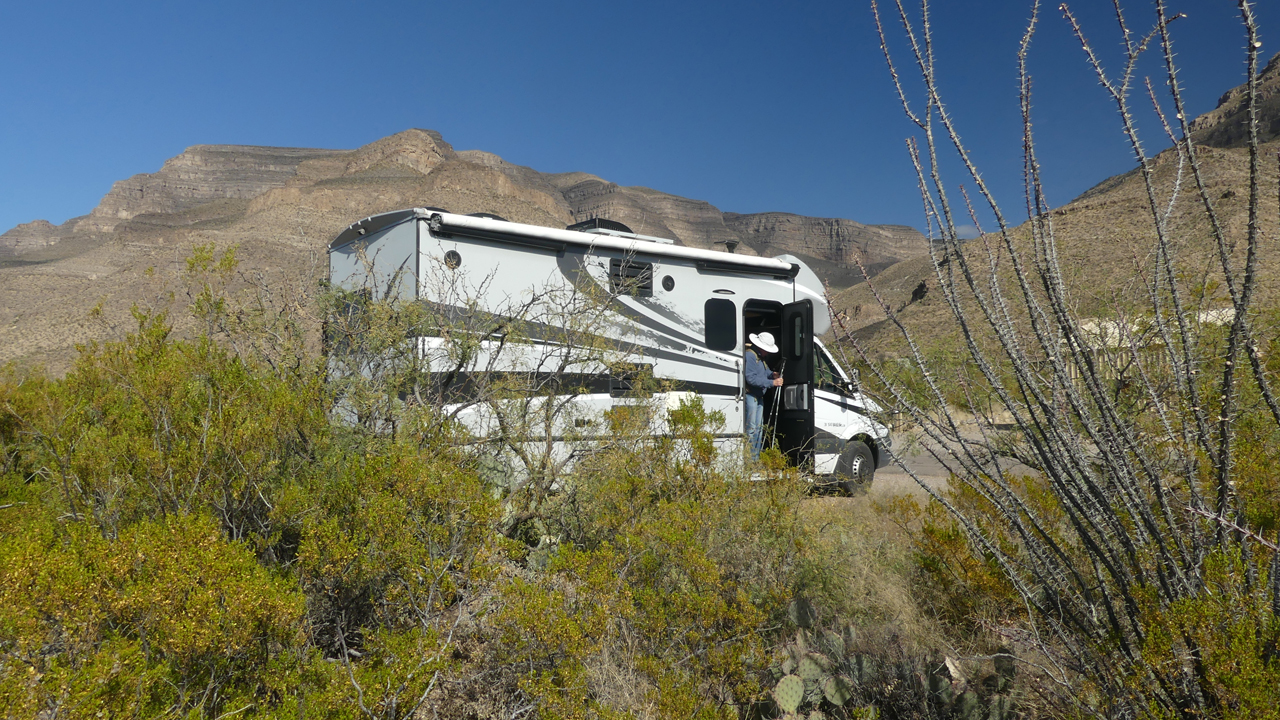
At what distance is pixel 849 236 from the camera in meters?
134

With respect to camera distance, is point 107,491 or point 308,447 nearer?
point 107,491

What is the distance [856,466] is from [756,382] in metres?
2.09

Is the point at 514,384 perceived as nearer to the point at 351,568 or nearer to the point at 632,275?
the point at 351,568

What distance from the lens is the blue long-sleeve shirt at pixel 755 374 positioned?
299 inches

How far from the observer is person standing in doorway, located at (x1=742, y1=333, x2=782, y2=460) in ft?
25.0

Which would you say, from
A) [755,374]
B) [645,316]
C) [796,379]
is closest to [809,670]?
[645,316]

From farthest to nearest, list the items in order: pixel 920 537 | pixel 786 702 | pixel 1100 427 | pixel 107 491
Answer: pixel 920 537 < pixel 107 491 < pixel 786 702 < pixel 1100 427

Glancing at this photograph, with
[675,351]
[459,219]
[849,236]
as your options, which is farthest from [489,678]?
[849,236]

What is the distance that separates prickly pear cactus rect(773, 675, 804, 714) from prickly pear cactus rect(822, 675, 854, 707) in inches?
4.2

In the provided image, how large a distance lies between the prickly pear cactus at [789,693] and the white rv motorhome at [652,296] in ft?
6.64

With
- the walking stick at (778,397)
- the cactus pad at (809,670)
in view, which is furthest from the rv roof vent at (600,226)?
the cactus pad at (809,670)

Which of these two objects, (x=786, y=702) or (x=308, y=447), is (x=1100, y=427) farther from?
(x=308, y=447)

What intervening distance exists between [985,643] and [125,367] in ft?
17.0

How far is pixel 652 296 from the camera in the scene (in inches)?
269
